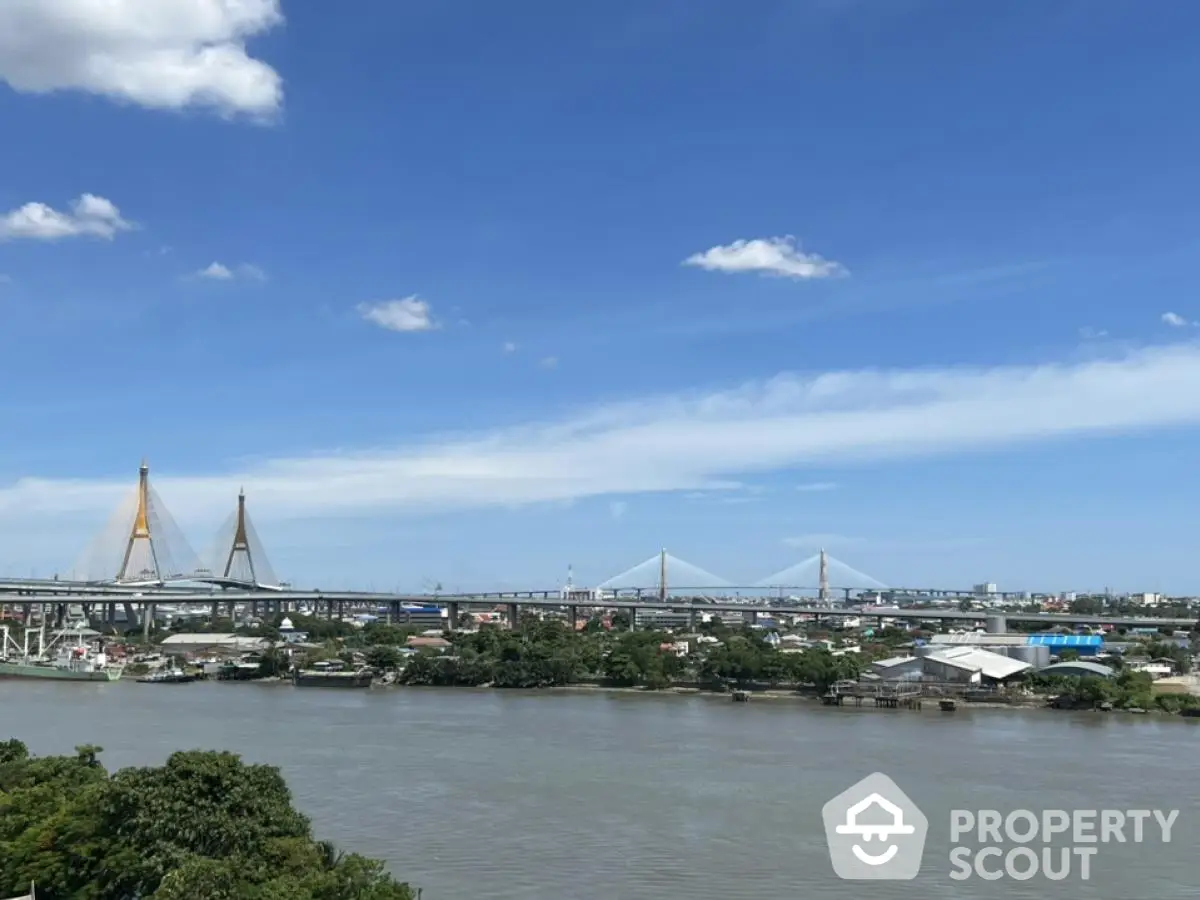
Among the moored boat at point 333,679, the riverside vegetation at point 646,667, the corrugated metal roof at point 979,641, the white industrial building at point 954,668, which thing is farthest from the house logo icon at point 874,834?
the corrugated metal roof at point 979,641

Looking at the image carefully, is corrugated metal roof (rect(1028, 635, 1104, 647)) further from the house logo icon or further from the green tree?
the house logo icon

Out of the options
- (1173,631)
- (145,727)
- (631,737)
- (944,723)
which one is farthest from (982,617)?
(145,727)

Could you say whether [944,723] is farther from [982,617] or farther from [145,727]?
[982,617]

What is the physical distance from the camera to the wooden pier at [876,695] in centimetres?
1130

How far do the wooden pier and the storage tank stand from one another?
3425 mm

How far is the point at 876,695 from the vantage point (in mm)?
11492

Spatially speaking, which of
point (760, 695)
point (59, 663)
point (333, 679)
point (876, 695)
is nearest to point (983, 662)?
point (876, 695)

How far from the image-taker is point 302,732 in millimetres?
8664

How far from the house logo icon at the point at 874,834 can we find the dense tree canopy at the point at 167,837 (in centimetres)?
200

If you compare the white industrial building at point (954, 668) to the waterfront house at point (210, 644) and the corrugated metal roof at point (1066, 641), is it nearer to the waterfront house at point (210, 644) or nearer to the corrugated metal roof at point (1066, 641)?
the corrugated metal roof at point (1066, 641)

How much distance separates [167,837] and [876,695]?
8.98 metres

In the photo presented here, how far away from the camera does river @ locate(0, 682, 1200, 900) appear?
4.39 meters

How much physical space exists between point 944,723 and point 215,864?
7678mm

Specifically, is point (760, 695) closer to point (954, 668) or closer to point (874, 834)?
point (954, 668)
